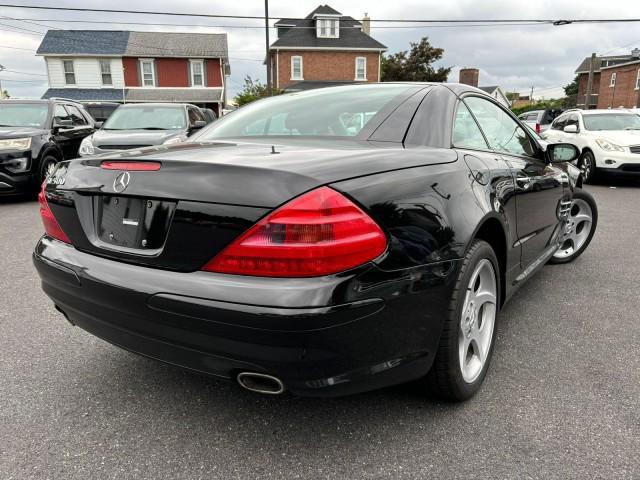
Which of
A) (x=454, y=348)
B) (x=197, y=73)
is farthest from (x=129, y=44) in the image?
(x=454, y=348)

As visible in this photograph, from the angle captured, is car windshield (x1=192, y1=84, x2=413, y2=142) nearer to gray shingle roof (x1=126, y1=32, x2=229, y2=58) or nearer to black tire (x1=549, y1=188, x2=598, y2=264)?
black tire (x1=549, y1=188, x2=598, y2=264)

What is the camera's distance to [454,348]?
2061 mm

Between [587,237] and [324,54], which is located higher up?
[324,54]

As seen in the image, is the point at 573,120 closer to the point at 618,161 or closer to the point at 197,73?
the point at 618,161

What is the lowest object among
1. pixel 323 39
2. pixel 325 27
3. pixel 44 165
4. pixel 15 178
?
pixel 15 178

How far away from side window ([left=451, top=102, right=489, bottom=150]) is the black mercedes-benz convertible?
47 millimetres

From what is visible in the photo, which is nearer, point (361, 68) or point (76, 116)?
point (76, 116)

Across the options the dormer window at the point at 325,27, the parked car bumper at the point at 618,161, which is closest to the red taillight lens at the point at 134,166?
the parked car bumper at the point at 618,161

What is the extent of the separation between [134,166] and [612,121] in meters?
11.9

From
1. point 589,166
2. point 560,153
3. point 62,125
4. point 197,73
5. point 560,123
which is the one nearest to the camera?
point 560,153

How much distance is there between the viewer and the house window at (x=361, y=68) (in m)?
35.8

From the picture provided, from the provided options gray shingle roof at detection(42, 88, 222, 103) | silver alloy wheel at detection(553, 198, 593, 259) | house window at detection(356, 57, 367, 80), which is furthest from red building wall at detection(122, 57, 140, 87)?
silver alloy wheel at detection(553, 198, 593, 259)

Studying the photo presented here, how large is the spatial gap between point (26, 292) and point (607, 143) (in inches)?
421

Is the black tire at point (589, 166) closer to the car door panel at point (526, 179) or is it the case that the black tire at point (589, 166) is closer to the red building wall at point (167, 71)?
the car door panel at point (526, 179)
